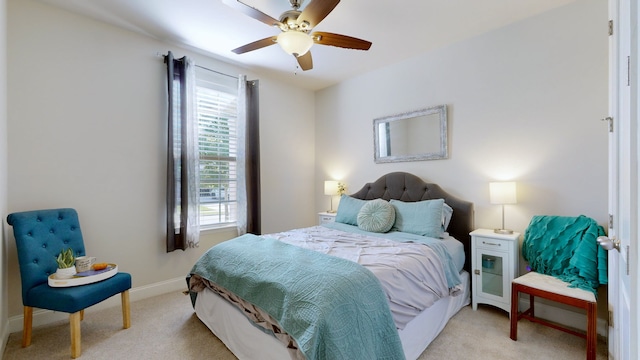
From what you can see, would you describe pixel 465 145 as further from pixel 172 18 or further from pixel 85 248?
pixel 85 248

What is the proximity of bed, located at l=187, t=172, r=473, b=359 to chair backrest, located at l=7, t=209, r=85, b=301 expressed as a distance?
43.9 inches

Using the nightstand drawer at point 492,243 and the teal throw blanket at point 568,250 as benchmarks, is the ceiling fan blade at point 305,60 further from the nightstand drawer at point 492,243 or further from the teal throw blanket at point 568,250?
the teal throw blanket at point 568,250

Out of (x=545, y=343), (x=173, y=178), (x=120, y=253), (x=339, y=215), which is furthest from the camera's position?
(x=339, y=215)

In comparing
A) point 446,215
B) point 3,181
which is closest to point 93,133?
point 3,181

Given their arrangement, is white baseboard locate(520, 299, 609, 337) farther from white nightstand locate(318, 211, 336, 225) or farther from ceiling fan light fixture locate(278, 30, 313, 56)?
ceiling fan light fixture locate(278, 30, 313, 56)

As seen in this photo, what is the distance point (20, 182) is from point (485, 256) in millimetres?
4293

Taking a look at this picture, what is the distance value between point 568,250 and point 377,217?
162cm

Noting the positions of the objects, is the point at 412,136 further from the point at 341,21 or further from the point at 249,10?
the point at 249,10

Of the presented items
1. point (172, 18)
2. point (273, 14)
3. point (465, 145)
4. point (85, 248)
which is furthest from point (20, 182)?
point (465, 145)

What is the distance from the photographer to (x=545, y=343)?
6.93 feet

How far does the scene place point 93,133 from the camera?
8.89 feet

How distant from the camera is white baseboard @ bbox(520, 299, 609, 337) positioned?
2.19 meters

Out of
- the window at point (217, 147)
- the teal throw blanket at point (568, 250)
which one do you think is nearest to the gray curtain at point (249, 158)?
the window at point (217, 147)

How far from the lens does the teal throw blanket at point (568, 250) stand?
2041 mm
